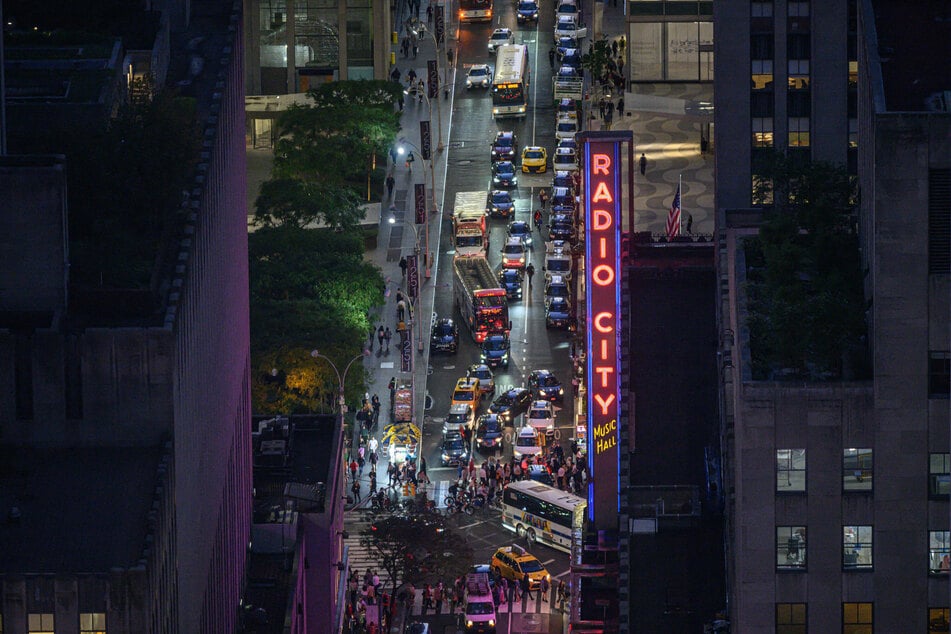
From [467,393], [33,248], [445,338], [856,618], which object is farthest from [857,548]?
[445,338]

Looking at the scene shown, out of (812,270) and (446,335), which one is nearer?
(812,270)

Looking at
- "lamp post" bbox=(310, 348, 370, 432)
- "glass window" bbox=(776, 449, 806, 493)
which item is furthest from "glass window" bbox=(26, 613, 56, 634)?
"lamp post" bbox=(310, 348, 370, 432)

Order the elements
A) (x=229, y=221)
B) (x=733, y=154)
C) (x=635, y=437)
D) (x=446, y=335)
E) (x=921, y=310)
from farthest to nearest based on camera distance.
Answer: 1. (x=446, y=335)
2. (x=733, y=154)
3. (x=635, y=437)
4. (x=229, y=221)
5. (x=921, y=310)

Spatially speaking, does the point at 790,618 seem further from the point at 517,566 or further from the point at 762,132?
the point at 762,132

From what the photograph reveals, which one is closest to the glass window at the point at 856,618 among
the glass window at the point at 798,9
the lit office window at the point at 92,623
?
the lit office window at the point at 92,623

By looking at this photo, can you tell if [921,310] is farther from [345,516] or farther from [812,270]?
[345,516]

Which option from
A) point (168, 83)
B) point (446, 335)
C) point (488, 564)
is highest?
point (168, 83)

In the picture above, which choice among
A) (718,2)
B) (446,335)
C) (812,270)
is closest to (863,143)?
(812,270)
